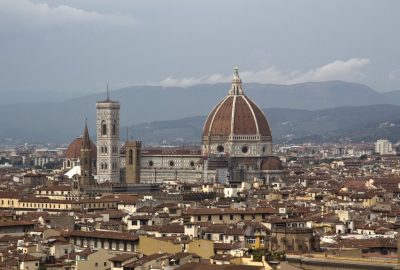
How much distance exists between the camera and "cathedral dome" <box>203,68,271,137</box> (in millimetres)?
135125

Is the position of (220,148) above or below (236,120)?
below

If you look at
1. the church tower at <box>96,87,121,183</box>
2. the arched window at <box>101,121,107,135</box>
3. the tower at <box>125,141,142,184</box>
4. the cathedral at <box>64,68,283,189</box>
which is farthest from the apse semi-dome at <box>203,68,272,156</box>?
the arched window at <box>101,121,107,135</box>

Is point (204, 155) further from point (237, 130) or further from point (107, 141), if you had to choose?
point (107, 141)

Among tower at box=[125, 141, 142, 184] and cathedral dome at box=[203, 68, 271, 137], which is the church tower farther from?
cathedral dome at box=[203, 68, 271, 137]

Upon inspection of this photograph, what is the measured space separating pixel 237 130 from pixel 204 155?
4.24m

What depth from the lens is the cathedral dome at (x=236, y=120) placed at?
135125 mm

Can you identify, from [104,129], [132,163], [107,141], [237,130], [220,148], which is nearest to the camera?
[132,163]

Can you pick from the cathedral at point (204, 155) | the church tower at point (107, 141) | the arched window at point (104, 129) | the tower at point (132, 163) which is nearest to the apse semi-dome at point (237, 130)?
the cathedral at point (204, 155)

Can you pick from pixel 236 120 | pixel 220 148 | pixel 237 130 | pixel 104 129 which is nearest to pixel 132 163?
pixel 104 129

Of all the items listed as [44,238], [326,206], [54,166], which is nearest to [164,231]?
[44,238]

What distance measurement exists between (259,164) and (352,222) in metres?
70.5

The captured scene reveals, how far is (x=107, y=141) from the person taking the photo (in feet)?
428

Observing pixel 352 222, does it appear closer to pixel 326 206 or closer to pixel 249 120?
pixel 326 206

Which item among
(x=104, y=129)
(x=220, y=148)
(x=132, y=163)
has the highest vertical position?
(x=104, y=129)
